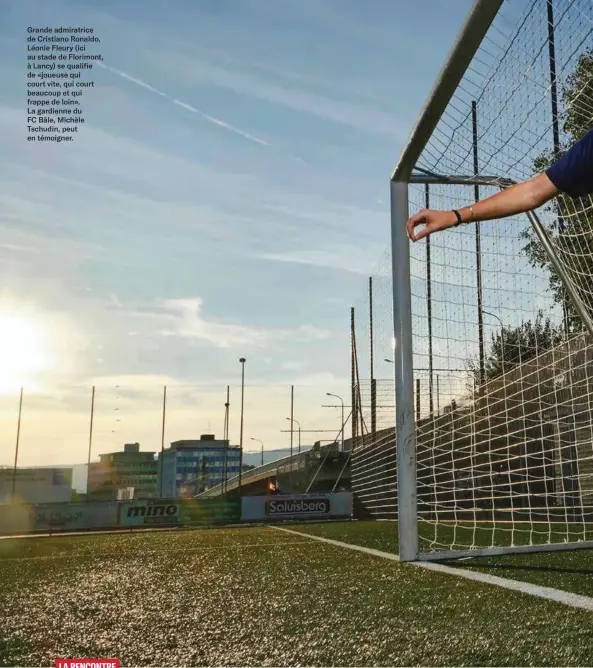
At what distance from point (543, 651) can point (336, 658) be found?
622 millimetres

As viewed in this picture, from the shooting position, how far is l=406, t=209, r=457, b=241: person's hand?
70.0 inches

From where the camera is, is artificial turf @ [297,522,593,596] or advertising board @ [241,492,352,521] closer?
artificial turf @ [297,522,593,596]

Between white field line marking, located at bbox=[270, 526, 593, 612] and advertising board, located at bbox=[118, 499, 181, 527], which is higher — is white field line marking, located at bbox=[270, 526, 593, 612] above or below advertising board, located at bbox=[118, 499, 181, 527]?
above

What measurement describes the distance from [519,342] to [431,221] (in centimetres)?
835

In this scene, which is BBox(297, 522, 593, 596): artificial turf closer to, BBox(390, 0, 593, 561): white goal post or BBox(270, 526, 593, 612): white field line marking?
BBox(270, 526, 593, 612): white field line marking

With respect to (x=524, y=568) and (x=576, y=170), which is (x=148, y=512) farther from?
(x=576, y=170)

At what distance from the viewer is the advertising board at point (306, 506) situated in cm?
2492

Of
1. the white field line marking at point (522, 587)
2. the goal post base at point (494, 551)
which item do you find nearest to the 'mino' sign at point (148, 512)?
the goal post base at point (494, 551)

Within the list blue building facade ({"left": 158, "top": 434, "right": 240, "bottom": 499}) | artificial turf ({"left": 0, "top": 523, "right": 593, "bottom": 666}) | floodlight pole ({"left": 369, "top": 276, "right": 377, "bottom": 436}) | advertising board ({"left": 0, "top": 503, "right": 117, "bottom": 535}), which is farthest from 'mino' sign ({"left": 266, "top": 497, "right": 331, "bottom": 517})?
blue building facade ({"left": 158, "top": 434, "right": 240, "bottom": 499})

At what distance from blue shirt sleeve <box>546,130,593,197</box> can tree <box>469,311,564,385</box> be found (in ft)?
24.9

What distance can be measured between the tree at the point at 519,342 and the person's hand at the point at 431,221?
7.47 m

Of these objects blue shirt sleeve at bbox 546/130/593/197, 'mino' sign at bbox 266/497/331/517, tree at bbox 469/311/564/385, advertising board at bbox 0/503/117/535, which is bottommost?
advertising board at bbox 0/503/117/535

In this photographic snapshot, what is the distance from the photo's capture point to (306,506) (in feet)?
82.4

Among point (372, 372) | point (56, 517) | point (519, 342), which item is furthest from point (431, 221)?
point (56, 517)
